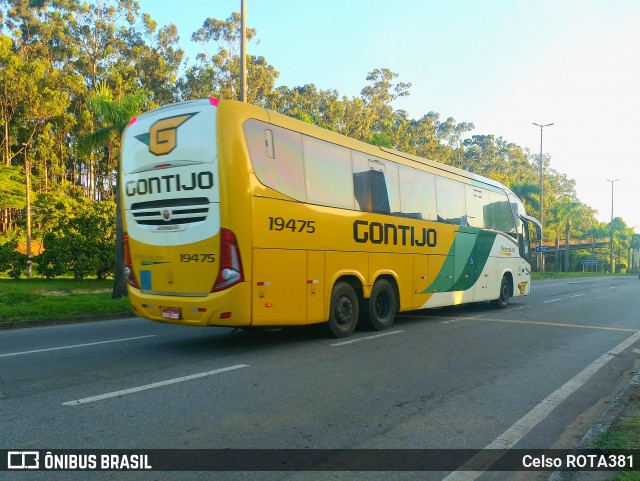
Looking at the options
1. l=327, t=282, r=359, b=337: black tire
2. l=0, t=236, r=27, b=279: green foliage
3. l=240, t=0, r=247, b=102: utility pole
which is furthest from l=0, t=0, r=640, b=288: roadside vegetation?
l=327, t=282, r=359, b=337: black tire

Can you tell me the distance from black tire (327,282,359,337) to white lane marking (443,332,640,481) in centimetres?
384

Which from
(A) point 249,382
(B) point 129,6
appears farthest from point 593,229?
(A) point 249,382

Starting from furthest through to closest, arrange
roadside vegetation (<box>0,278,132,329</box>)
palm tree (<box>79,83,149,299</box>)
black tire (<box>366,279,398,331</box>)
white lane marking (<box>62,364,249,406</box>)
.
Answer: palm tree (<box>79,83,149,299</box>)
roadside vegetation (<box>0,278,132,329</box>)
black tire (<box>366,279,398,331</box>)
white lane marking (<box>62,364,249,406</box>)

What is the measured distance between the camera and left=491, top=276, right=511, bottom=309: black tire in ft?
50.6

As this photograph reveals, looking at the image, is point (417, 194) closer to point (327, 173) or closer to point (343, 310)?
point (327, 173)

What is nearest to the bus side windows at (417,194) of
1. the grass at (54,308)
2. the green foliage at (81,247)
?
the grass at (54,308)

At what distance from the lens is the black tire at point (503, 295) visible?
50.6 feet

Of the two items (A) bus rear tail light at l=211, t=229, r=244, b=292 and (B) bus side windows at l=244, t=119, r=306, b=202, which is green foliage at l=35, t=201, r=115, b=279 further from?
(A) bus rear tail light at l=211, t=229, r=244, b=292

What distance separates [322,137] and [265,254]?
2.58 m

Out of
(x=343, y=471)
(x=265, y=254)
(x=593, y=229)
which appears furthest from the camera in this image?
(x=593, y=229)

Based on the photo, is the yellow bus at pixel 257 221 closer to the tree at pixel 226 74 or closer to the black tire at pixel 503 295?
the black tire at pixel 503 295

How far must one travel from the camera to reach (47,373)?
6574mm

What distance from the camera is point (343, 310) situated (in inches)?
369

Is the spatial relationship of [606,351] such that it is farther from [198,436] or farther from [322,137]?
[198,436]
